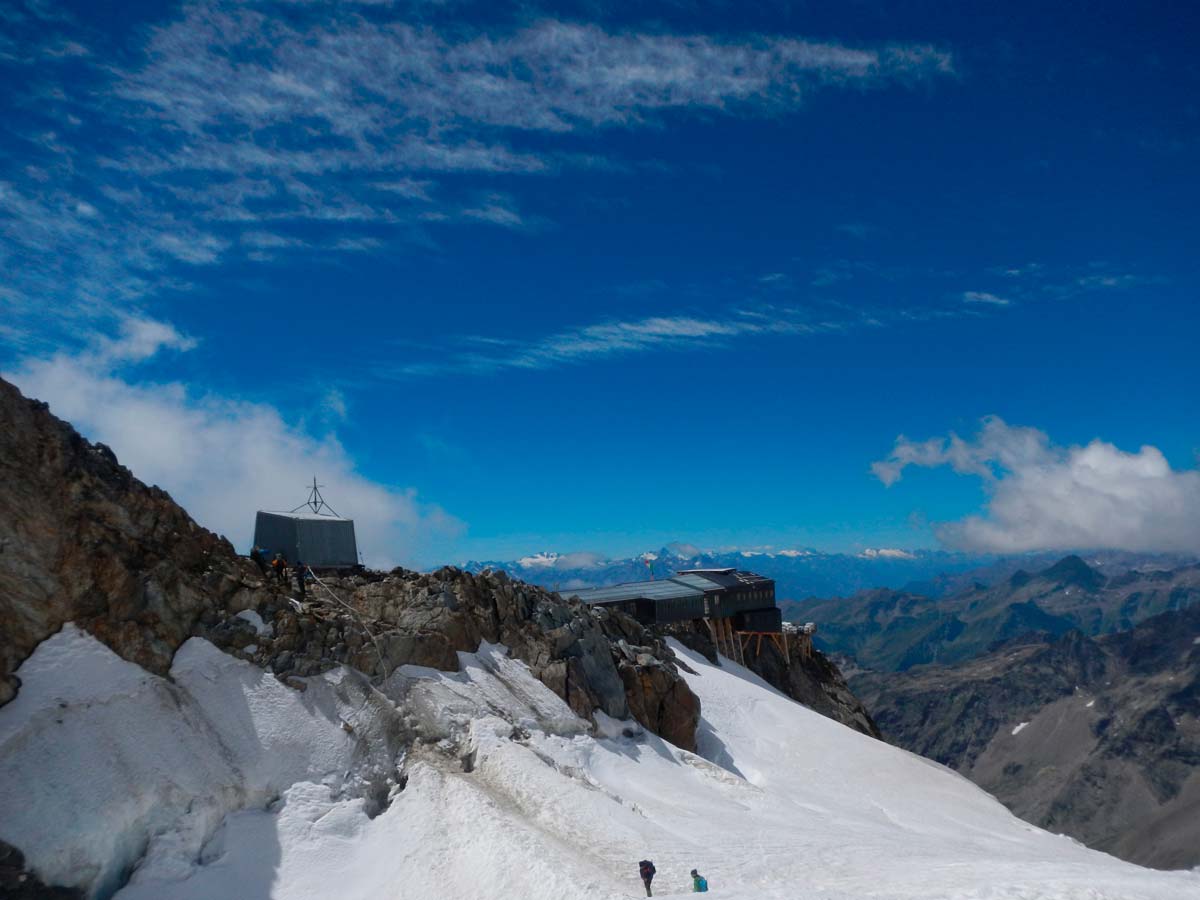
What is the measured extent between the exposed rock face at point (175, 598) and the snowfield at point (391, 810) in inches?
33.2

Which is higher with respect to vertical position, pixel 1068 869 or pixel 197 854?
pixel 197 854

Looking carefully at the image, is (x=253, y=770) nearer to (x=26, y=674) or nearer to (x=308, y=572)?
(x=26, y=674)

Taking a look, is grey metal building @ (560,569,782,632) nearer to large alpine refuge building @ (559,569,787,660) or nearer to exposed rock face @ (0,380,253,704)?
large alpine refuge building @ (559,569,787,660)

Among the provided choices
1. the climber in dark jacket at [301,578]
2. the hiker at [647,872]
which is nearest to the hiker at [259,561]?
the climber in dark jacket at [301,578]

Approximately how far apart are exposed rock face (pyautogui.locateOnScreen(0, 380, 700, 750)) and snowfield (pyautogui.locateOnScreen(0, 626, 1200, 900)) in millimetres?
843

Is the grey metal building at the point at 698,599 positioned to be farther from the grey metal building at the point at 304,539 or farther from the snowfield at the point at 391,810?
the snowfield at the point at 391,810

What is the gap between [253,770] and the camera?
25.3 meters

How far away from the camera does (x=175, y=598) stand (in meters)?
28.3

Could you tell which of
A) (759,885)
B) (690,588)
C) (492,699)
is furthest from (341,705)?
(690,588)

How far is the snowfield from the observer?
70.1ft

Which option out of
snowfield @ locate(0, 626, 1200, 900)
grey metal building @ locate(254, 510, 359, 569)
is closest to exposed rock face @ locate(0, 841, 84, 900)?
snowfield @ locate(0, 626, 1200, 900)

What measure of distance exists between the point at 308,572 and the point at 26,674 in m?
17.2

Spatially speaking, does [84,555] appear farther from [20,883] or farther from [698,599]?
[698,599]

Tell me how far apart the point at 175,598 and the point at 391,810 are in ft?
35.6
